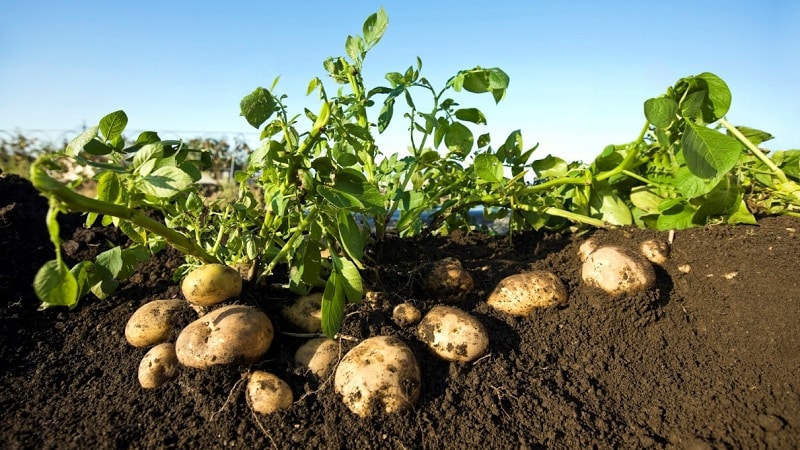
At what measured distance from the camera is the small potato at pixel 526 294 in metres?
2.10

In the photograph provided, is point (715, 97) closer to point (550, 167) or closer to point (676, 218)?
point (676, 218)

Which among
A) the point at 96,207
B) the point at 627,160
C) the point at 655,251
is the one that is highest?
the point at 627,160

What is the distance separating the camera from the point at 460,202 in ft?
8.41

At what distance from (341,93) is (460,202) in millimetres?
789

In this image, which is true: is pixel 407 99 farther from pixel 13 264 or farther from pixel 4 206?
pixel 4 206

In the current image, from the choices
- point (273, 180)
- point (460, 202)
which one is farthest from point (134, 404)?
point (460, 202)

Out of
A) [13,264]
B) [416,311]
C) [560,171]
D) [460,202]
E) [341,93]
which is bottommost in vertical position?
[13,264]

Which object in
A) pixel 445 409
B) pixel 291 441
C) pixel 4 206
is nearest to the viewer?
pixel 291 441

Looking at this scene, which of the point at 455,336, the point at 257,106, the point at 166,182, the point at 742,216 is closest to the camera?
the point at 166,182

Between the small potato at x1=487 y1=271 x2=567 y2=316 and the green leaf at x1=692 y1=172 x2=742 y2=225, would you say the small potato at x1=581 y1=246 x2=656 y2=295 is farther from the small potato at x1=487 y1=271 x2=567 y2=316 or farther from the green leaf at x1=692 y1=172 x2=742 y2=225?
the green leaf at x1=692 y1=172 x2=742 y2=225

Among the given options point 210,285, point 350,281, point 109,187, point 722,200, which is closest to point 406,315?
point 350,281

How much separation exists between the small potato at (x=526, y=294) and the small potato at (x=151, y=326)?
3.98ft

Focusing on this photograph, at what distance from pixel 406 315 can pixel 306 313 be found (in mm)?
363

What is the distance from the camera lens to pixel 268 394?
1.65 meters
